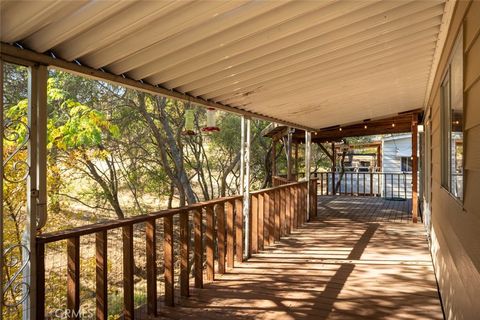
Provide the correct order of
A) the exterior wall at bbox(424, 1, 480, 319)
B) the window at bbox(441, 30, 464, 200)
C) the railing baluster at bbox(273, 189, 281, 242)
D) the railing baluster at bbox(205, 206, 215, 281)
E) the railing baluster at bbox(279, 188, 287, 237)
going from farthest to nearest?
the railing baluster at bbox(279, 188, 287, 237)
the railing baluster at bbox(273, 189, 281, 242)
the railing baluster at bbox(205, 206, 215, 281)
the window at bbox(441, 30, 464, 200)
the exterior wall at bbox(424, 1, 480, 319)

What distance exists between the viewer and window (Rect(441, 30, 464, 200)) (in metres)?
2.19

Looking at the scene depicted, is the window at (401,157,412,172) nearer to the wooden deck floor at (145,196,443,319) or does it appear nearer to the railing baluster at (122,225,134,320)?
the wooden deck floor at (145,196,443,319)

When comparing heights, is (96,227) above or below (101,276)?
above

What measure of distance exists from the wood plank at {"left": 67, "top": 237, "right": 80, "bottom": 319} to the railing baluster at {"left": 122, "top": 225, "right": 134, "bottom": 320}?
0.44 metres

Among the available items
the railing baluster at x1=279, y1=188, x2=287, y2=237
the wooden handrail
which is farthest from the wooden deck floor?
the wooden handrail

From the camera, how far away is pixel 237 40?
226cm

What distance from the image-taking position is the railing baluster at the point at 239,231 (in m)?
4.66

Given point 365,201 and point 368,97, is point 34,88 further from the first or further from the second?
point 365,201

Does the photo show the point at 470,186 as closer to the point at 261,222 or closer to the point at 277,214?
the point at 261,222

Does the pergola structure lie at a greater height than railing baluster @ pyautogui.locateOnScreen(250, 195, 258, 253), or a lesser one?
greater

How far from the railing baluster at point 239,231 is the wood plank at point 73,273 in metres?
2.52

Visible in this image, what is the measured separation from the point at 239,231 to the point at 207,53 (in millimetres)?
2763

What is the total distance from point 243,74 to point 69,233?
5.78 ft

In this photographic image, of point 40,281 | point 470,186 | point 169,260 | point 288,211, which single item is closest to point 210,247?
point 169,260
